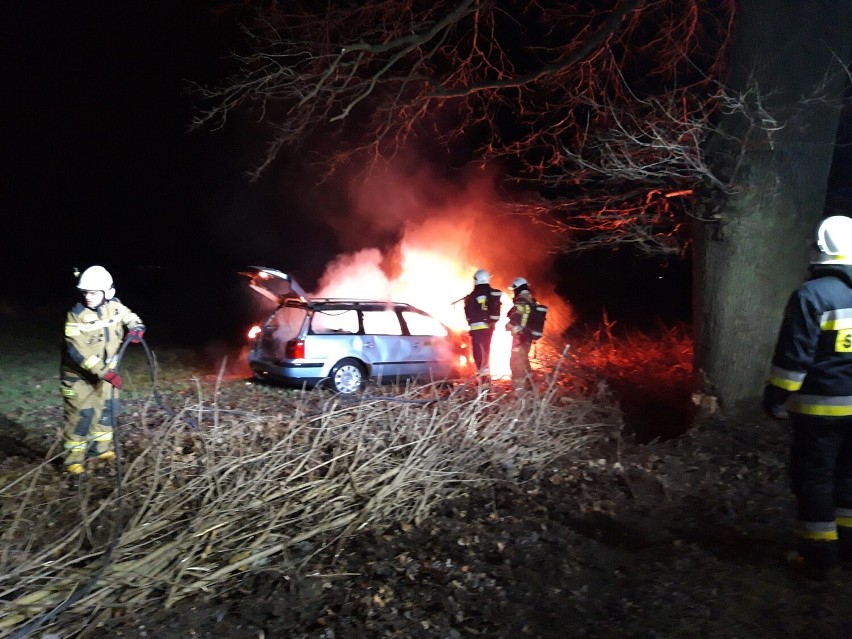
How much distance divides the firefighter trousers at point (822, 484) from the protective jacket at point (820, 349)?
0.11 m

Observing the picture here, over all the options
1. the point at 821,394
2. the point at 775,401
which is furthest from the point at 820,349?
the point at 775,401

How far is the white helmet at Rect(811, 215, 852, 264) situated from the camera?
12.3ft

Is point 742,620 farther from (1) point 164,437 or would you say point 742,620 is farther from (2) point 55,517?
(2) point 55,517

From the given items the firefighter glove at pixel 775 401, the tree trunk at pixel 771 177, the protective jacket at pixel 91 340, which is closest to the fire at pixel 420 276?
the tree trunk at pixel 771 177

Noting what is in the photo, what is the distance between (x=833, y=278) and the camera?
3740 mm

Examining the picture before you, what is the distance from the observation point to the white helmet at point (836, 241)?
12.3 feet

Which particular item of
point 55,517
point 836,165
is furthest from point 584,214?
point 55,517

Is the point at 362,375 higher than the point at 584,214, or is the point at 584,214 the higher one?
the point at 584,214

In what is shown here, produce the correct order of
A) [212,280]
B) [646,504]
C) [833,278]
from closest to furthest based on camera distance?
1. [833,278]
2. [646,504]
3. [212,280]

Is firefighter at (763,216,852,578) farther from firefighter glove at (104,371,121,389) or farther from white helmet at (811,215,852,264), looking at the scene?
firefighter glove at (104,371,121,389)

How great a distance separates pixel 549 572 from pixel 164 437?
266 centimetres

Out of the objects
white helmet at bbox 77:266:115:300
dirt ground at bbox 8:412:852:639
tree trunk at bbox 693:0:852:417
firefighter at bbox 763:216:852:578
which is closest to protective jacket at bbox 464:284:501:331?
tree trunk at bbox 693:0:852:417

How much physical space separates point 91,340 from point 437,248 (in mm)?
9757

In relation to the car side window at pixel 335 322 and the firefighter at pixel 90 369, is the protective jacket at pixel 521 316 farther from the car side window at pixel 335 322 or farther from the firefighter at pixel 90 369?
the firefighter at pixel 90 369
